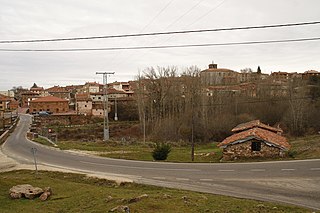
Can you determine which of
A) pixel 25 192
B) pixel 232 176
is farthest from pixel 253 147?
pixel 25 192

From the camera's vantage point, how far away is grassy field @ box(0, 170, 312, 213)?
466 inches

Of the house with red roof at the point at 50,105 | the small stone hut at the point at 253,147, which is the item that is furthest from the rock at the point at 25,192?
the house with red roof at the point at 50,105

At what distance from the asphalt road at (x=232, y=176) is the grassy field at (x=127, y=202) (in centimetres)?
134

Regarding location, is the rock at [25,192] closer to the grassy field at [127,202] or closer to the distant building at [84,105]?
the grassy field at [127,202]

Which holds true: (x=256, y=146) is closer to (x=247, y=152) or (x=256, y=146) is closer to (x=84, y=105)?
(x=247, y=152)

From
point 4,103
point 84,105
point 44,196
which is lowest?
point 44,196

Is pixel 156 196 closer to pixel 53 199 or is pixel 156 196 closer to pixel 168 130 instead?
pixel 53 199

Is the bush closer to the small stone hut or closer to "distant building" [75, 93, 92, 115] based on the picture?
the small stone hut

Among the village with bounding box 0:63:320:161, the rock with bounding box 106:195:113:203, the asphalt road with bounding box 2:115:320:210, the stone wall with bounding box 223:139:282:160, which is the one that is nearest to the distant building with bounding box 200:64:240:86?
the village with bounding box 0:63:320:161

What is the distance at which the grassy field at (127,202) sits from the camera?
38.8 ft

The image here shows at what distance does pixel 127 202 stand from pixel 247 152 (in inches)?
664

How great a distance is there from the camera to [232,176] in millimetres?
18344

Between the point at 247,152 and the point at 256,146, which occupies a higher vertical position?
the point at 256,146

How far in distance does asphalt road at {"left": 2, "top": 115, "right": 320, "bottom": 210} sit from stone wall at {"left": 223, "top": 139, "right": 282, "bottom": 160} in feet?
15.0
